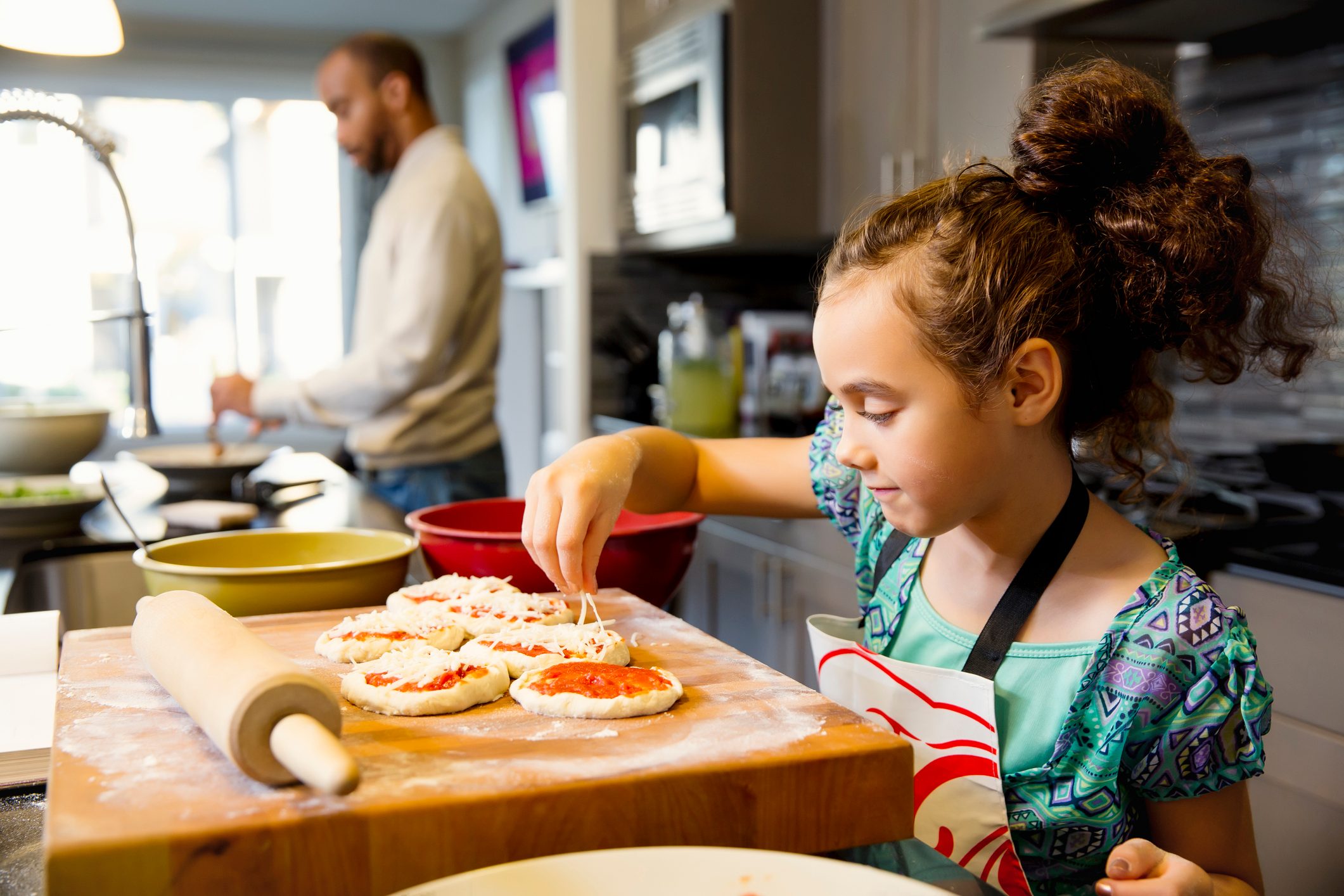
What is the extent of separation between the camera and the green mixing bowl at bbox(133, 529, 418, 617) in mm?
1000

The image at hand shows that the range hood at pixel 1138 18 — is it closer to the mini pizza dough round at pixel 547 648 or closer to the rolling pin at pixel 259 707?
the mini pizza dough round at pixel 547 648

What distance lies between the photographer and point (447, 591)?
997mm

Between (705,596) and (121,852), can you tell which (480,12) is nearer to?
(705,596)

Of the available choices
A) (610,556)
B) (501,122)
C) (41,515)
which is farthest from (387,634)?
(501,122)

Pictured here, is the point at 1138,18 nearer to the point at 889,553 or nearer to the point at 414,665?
the point at 889,553

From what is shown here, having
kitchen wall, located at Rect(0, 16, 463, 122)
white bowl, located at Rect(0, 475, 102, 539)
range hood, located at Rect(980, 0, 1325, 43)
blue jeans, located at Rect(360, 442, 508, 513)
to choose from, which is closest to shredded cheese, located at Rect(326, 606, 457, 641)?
white bowl, located at Rect(0, 475, 102, 539)

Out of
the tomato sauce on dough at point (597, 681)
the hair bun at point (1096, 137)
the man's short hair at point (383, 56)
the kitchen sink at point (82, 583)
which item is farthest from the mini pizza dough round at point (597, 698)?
the man's short hair at point (383, 56)

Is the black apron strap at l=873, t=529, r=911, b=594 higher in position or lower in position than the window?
lower

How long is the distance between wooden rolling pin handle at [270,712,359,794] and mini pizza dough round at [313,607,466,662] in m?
0.26

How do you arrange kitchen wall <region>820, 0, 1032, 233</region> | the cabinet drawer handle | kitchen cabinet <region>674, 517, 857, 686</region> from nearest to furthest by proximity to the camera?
kitchen wall <region>820, 0, 1032, 233</region>, kitchen cabinet <region>674, 517, 857, 686</region>, the cabinet drawer handle

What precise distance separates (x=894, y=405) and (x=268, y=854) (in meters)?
0.54

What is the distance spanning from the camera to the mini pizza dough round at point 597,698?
28.8 inches

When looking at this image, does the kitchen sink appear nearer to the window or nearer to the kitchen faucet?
the kitchen faucet

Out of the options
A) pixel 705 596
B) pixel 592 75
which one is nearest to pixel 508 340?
pixel 592 75
